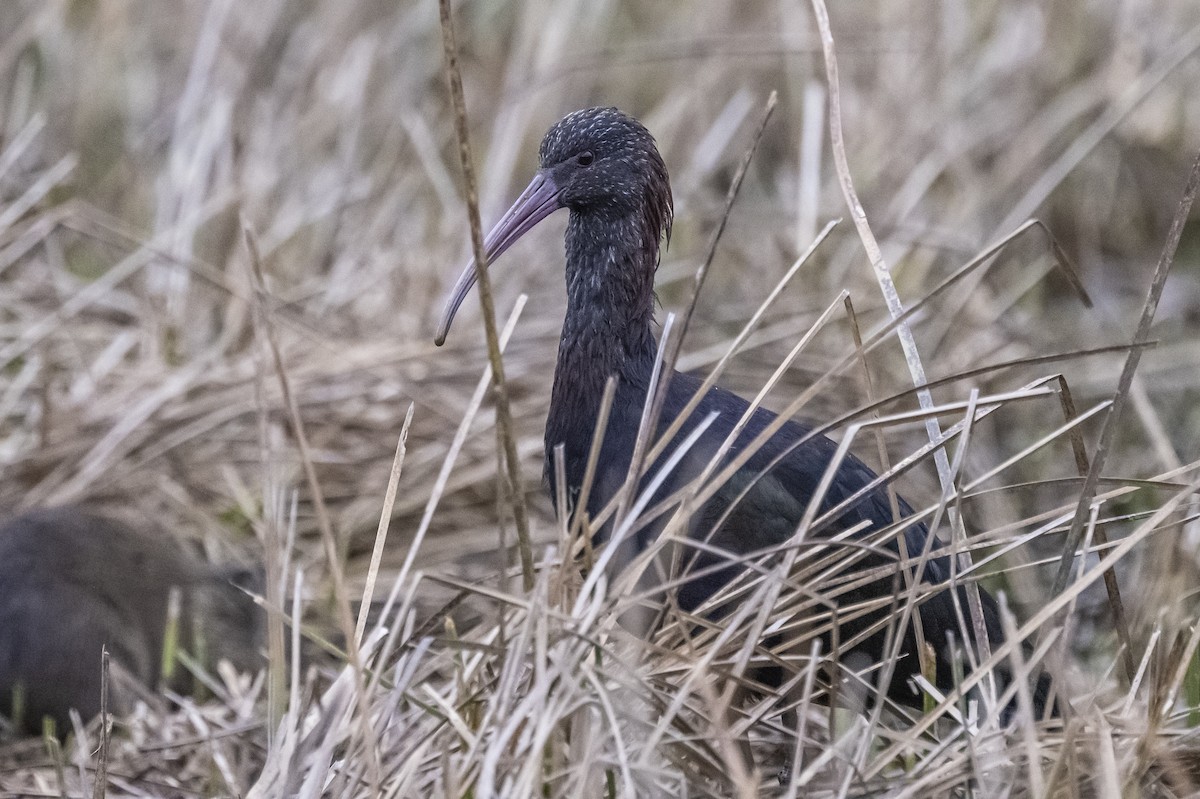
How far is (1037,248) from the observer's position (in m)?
5.57

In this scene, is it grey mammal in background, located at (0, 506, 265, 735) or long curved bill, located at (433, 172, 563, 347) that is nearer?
long curved bill, located at (433, 172, 563, 347)

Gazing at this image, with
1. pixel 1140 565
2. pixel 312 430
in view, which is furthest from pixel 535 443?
pixel 1140 565

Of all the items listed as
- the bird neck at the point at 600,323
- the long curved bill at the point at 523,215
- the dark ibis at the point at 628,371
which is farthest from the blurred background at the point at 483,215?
the long curved bill at the point at 523,215

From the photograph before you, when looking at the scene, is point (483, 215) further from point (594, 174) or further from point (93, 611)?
point (594, 174)

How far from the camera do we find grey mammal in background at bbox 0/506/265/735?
3.45 m

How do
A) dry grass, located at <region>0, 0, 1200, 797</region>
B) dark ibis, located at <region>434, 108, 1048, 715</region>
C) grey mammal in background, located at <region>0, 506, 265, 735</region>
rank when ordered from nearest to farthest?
dry grass, located at <region>0, 0, 1200, 797</region> → dark ibis, located at <region>434, 108, 1048, 715</region> → grey mammal in background, located at <region>0, 506, 265, 735</region>

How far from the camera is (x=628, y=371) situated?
2812 mm

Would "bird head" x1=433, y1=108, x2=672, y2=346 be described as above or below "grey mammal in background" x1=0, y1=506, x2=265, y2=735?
above

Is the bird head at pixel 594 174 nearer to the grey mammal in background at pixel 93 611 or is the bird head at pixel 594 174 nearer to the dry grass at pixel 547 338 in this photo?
the dry grass at pixel 547 338

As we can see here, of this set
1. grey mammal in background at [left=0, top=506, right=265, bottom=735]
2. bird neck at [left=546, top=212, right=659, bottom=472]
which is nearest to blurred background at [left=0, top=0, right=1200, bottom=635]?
grey mammal in background at [left=0, top=506, right=265, bottom=735]

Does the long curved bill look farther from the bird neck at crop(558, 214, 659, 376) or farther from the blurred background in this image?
the blurred background

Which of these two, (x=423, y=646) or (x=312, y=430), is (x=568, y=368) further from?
(x=312, y=430)

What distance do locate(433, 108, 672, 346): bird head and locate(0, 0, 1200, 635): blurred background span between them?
1322mm

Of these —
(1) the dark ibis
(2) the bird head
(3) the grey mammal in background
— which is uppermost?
(2) the bird head
